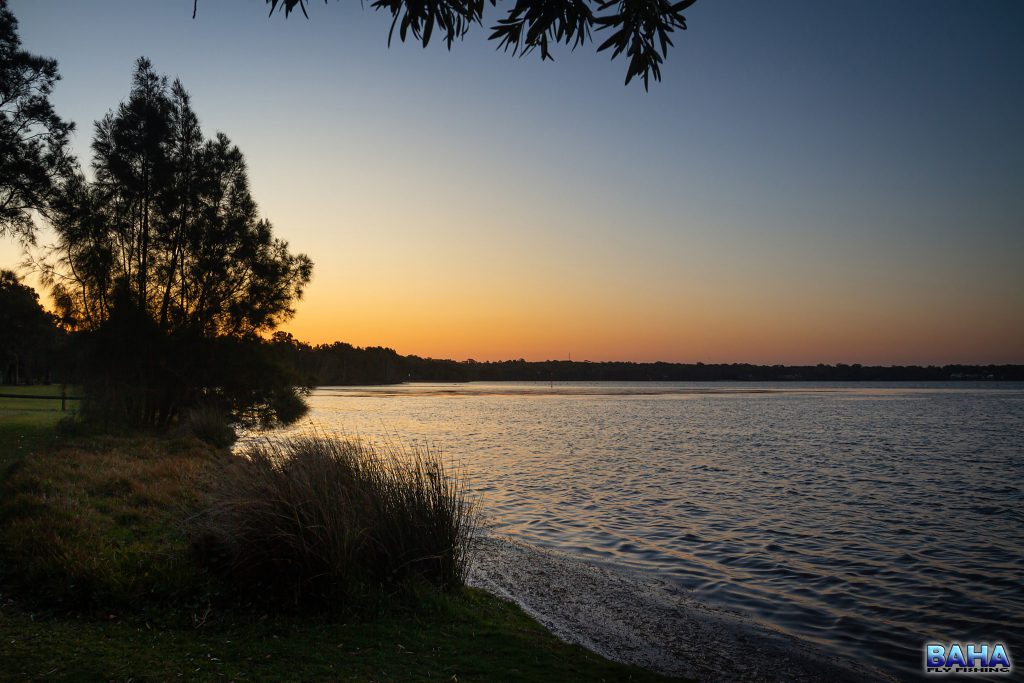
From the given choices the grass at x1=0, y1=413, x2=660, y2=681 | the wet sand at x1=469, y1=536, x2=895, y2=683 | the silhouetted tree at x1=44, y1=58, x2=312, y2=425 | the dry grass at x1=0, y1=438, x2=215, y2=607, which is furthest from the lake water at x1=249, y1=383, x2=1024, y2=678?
the silhouetted tree at x1=44, y1=58, x2=312, y2=425

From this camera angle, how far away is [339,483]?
28.3 feet

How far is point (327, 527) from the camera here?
25.4 feet

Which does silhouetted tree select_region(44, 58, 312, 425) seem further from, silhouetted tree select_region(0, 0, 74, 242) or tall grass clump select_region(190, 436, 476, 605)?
tall grass clump select_region(190, 436, 476, 605)

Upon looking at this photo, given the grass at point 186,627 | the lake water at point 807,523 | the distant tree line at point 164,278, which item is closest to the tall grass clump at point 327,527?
the grass at point 186,627

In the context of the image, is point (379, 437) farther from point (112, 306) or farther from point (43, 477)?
point (43, 477)

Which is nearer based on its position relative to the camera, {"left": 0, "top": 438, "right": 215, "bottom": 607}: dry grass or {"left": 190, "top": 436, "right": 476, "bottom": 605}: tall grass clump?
{"left": 0, "top": 438, "right": 215, "bottom": 607}: dry grass

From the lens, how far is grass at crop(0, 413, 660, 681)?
5816mm

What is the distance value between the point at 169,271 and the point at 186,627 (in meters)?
25.6

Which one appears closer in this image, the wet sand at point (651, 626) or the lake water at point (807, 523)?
the wet sand at point (651, 626)

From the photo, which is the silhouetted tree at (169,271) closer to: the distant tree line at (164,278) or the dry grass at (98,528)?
the distant tree line at (164,278)

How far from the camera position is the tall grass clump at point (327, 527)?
770cm

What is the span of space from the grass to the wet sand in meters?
1.02

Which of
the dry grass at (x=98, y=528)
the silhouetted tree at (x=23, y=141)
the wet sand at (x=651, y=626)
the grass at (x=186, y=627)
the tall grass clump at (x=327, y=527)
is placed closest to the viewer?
the grass at (x=186, y=627)

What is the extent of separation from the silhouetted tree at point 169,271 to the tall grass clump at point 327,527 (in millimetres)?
20924
